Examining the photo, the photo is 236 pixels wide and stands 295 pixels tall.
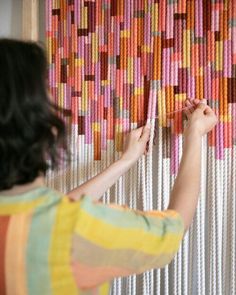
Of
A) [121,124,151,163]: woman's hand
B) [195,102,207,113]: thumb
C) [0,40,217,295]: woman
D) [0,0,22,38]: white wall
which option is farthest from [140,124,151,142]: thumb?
[0,0,22,38]: white wall

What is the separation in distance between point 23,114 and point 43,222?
129mm

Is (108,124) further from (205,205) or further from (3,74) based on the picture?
(3,74)

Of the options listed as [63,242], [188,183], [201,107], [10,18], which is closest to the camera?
[63,242]

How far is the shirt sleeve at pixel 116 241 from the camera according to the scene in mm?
429

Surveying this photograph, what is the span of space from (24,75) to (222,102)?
40 centimetres

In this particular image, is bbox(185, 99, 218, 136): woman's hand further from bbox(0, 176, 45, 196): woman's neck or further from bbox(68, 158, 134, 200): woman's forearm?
bbox(0, 176, 45, 196): woman's neck

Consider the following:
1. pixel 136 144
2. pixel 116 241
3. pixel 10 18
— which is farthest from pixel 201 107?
pixel 10 18

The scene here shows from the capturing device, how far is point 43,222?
43 centimetres

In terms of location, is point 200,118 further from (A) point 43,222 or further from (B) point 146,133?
(A) point 43,222

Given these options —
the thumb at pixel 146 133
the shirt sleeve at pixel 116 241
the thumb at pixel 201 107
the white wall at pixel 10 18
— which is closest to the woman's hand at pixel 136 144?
the thumb at pixel 146 133

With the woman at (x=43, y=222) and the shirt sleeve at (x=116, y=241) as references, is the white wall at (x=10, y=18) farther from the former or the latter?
the shirt sleeve at (x=116, y=241)

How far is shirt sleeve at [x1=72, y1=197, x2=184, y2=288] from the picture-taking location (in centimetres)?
43

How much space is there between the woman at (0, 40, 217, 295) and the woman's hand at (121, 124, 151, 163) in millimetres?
245

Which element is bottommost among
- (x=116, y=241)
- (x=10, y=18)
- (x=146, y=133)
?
(x=116, y=241)
